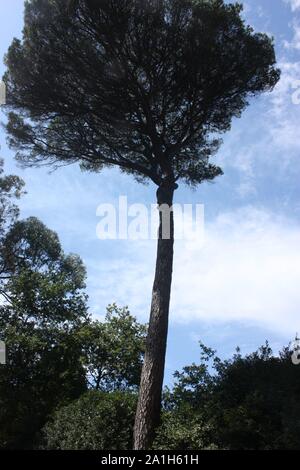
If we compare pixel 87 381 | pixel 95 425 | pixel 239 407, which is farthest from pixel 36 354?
pixel 239 407

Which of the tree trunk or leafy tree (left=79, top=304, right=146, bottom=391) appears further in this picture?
leafy tree (left=79, top=304, right=146, bottom=391)

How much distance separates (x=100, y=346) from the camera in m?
13.5

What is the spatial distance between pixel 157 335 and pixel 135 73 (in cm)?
590

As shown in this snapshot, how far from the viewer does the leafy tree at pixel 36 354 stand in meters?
10.3

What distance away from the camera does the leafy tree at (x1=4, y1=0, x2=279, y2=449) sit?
991cm

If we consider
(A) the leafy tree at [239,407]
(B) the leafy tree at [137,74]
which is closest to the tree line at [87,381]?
(A) the leafy tree at [239,407]

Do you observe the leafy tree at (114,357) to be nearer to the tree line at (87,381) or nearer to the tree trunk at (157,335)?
the tree line at (87,381)

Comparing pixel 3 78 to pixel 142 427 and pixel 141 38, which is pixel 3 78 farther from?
pixel 142 427

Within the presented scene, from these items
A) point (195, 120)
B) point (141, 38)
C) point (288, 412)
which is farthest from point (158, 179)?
point (288, 412)

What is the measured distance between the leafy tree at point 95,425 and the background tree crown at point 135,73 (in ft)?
15.5

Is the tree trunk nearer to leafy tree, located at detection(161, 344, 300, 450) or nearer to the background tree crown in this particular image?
leafy tree, located at detection(161, 344, 300, 450)

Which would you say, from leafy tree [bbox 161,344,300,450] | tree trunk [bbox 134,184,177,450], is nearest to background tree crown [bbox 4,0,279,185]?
tree trunk [bbox 134,184,177,450]

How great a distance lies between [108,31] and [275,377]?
315 inches

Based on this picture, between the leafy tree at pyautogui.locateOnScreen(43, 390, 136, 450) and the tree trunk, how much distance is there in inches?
23.5
